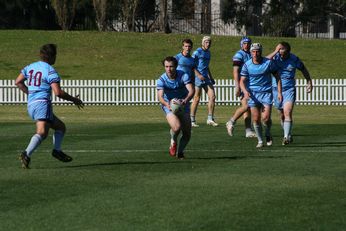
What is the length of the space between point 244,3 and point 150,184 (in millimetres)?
56768

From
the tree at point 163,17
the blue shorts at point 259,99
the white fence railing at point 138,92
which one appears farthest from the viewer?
the tree at point 163,17

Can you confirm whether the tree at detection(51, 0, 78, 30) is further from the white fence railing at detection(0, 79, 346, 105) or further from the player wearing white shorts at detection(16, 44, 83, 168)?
the player wearing white shorts at detection(16, 44, 83, 168)

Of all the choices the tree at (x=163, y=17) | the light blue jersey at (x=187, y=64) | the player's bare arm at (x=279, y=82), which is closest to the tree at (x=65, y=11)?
the tree at (x=163, y=17)

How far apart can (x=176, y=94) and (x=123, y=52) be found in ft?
141

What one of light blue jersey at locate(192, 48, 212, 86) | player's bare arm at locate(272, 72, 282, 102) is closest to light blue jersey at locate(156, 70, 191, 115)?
player's bare arm at locate(272, 72, 282, 102)

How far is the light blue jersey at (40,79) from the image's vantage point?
15344 millimetres

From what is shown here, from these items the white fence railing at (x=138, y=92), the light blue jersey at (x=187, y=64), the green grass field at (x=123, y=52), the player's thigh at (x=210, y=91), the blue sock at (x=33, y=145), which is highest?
the light blue jersey at (x=187, y=64)

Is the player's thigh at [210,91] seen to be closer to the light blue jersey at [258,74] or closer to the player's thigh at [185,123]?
the light blue jersey at [258,74]

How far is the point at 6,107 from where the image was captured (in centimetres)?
4338

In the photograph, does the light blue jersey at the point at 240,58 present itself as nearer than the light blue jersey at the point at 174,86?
No

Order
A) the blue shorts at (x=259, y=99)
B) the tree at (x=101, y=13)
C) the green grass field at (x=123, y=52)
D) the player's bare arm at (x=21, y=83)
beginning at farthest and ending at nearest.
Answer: the tree at (x=101, y=13) → the green grass field at (x=123, y=52) → the blue shorts at (x=259, y=99) → the player's bare arm at (x=21, y=83)

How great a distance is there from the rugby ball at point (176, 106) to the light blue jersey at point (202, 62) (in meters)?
9.16

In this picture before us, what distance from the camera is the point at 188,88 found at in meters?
17.0

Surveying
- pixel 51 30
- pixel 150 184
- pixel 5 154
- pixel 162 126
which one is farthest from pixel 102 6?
pixel 150 184
